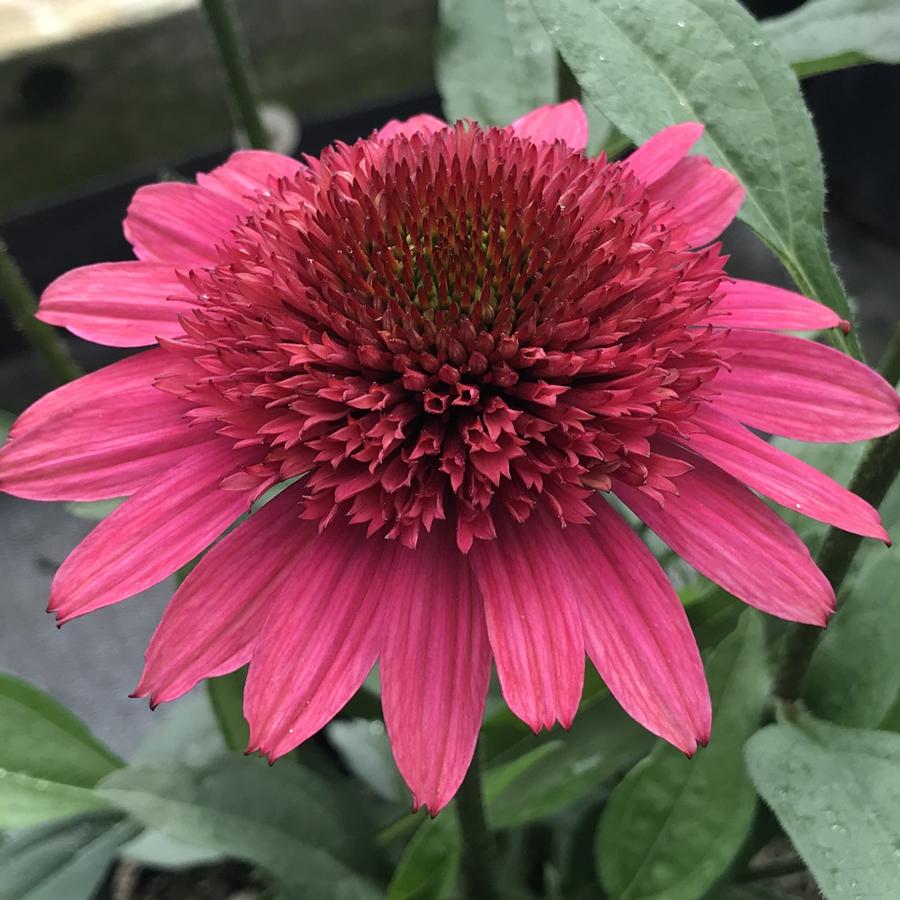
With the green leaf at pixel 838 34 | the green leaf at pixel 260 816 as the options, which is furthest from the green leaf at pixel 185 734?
the green leaf at pixel 838 34

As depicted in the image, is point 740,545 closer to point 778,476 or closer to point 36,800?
point 778,476

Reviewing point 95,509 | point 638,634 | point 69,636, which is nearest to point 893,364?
point 638,634

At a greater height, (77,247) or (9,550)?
(77,247)

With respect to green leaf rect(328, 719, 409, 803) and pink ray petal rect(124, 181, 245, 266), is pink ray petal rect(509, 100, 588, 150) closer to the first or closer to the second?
pink ray petal rect(124, 181, 245, 266)

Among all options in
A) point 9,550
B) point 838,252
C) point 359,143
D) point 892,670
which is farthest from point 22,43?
point 892,670

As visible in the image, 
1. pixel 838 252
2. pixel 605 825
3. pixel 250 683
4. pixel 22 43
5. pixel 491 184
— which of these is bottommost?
pixel 838 252

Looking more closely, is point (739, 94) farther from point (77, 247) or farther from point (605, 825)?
point (77, 247)

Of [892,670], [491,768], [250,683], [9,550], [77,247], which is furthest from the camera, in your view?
[77,247]
